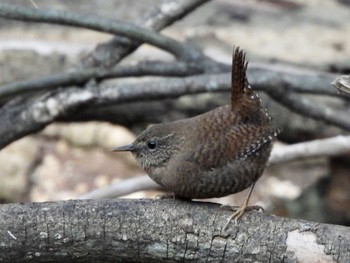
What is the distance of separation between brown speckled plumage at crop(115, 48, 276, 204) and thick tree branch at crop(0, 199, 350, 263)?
33 centimetres

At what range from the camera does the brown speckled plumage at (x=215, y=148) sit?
336 centimetres

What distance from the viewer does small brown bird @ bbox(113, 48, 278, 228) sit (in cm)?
336

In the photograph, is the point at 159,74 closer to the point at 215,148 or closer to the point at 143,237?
the point at 215,148

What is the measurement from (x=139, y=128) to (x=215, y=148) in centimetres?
240

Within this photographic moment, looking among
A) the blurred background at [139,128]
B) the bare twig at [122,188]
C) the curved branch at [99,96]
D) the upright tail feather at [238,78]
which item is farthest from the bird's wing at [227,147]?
the blurred background at [139,128]

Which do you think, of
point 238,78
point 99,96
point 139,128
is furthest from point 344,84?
point 139,128

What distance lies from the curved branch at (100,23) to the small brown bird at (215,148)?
83 cm

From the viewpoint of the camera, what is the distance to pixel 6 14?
14.0 feet

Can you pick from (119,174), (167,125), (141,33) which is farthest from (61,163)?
(167,125)

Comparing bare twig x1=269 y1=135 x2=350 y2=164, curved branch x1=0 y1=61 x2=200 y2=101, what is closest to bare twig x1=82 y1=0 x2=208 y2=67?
curved branch x1=0 y1=61 x2=200 y2=101

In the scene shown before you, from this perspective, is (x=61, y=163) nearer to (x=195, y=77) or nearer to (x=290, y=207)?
(x=290, y=207)

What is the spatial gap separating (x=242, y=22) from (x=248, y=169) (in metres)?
3.32

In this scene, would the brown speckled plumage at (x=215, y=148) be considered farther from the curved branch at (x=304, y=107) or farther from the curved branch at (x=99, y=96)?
the curved branch at (x=304, y=107)

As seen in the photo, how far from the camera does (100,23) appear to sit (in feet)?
14.2
